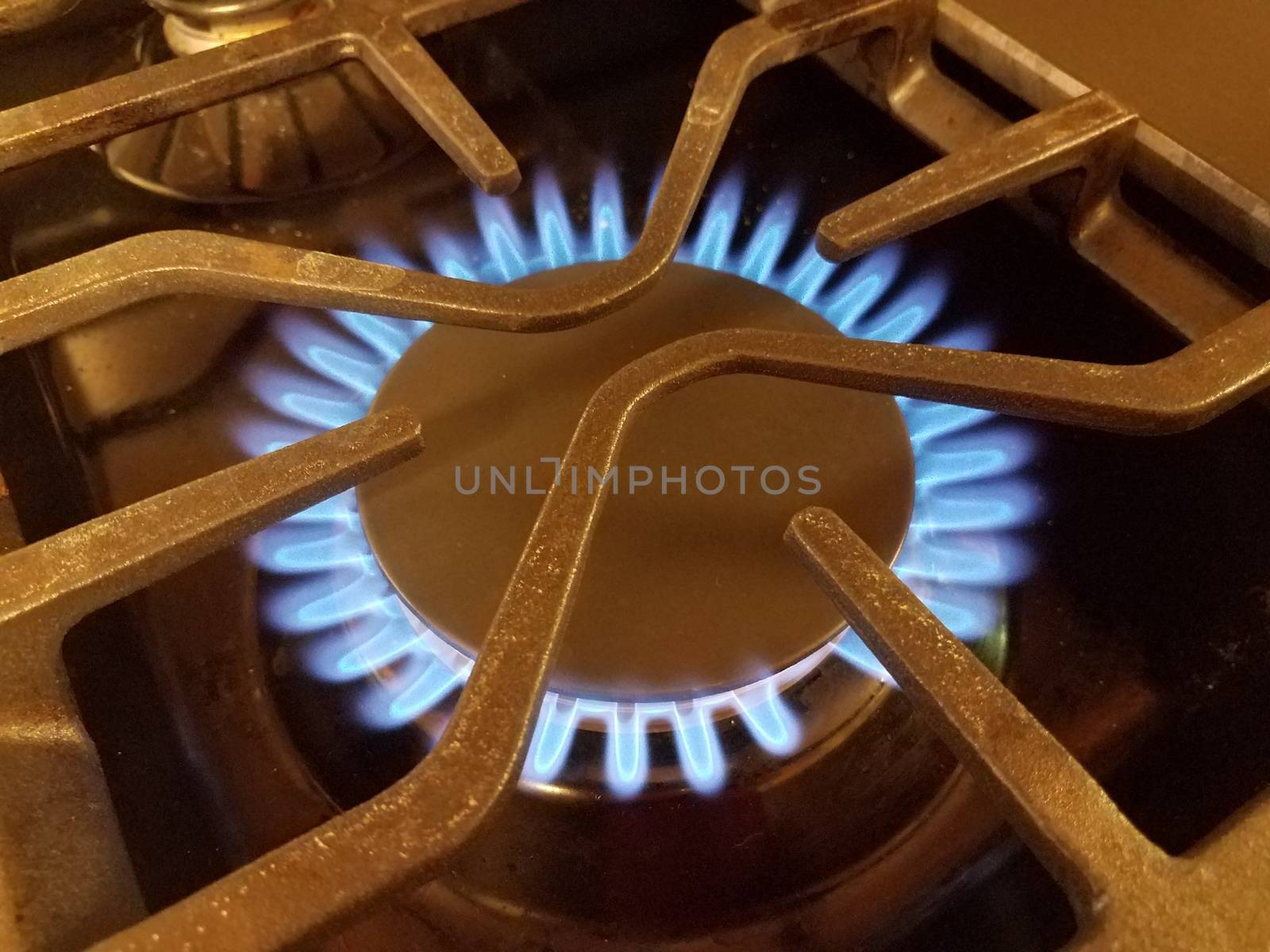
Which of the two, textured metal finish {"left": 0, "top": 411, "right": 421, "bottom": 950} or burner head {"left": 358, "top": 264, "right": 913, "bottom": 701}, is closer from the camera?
textured metal finish {"left": 0, "top": 411, "right": 421, "bottom": 950}

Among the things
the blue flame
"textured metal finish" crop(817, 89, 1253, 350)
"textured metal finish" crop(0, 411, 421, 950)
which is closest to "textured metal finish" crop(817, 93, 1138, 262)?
"textured metal finish" crop(817, 89, 1253, 350)

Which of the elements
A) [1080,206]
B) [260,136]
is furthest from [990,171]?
[260,136]

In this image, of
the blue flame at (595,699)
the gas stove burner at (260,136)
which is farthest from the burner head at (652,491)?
the gas stove burner at (260,136)

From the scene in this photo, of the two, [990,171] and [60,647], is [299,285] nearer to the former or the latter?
[60,647]

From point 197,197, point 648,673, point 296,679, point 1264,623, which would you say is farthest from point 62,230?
point 1264,623

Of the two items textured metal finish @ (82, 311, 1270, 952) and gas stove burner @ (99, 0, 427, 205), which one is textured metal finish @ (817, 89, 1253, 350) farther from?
gas stove burner @ (99, 0, 427, 205)

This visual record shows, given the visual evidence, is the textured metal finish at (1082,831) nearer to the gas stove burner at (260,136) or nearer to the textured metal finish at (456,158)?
the textured metal finish at (456,158)
